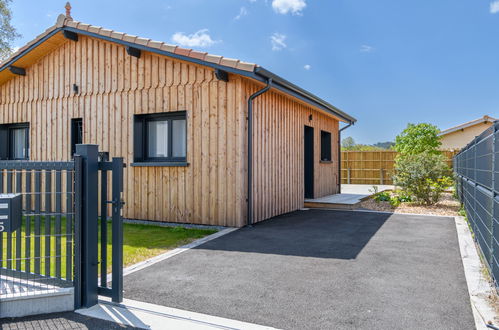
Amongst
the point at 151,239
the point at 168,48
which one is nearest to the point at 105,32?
the point at 168,48

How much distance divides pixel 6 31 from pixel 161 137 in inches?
617

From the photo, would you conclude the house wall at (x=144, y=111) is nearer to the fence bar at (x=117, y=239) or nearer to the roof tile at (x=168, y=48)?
the roof tile at (x=168, y=48)

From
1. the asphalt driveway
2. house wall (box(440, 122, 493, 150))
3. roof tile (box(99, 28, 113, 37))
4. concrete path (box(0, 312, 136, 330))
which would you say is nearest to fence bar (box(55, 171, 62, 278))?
concrete path (box(0, 312, 136, 330))

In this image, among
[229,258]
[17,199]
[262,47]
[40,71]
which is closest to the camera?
[17,199]

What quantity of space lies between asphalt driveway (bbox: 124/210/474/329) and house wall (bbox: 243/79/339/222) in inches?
69.6

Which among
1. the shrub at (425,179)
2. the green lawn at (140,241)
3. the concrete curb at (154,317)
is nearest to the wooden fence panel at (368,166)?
the shrub at (425,179)

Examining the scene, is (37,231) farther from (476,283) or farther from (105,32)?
(105,32)

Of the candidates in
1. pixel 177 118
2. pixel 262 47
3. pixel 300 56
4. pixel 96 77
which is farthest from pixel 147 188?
pixel 300 56

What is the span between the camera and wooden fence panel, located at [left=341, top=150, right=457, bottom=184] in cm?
1842

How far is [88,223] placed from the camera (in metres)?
3.01

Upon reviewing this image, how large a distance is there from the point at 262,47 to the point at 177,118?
52.0 feet

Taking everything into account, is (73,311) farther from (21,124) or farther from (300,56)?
(300,56)

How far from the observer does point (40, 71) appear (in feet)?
30.0

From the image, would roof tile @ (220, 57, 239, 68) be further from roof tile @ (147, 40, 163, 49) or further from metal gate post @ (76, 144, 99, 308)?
metal gate post @ (76, 144, 99, 308)
